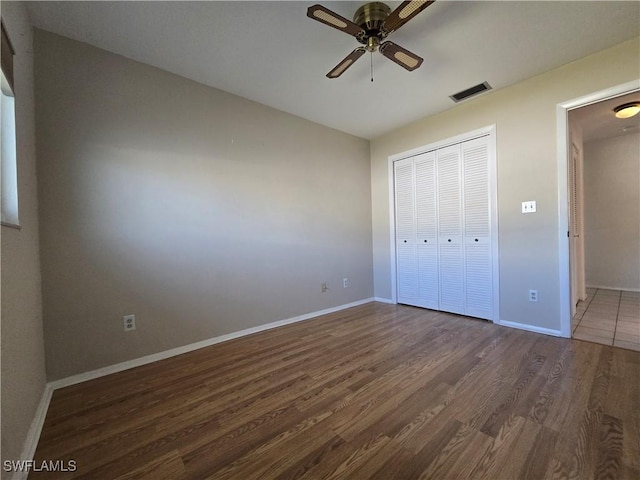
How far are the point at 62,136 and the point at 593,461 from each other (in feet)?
11.3

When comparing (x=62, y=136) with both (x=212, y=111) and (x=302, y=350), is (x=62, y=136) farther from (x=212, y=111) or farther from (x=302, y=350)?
(x=302, y=350)

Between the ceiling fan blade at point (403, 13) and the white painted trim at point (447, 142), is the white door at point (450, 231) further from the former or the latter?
the ceiling fan blade at point (403, 13)

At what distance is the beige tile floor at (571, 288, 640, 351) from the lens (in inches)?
87.1

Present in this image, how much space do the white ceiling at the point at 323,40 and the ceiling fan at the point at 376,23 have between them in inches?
5.7

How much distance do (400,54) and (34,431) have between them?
3002 mm

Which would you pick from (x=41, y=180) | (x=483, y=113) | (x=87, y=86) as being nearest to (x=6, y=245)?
(x=41, y=180)

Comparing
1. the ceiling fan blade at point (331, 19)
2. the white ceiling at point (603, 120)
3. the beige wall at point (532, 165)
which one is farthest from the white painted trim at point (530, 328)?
the ceiling fan blade at point (331, 19)

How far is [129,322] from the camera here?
199 cm

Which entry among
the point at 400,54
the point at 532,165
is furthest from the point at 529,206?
the point at 400,54

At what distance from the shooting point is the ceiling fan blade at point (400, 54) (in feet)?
5.41

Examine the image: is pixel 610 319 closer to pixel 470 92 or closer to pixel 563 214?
pixel 563 214

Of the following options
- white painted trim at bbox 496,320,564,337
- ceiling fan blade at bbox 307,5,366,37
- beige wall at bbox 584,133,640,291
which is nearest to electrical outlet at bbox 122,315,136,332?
ceiling fan blade at bbox 307,5,366,37

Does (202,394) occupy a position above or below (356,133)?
below

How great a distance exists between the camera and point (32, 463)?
3.64 feet
